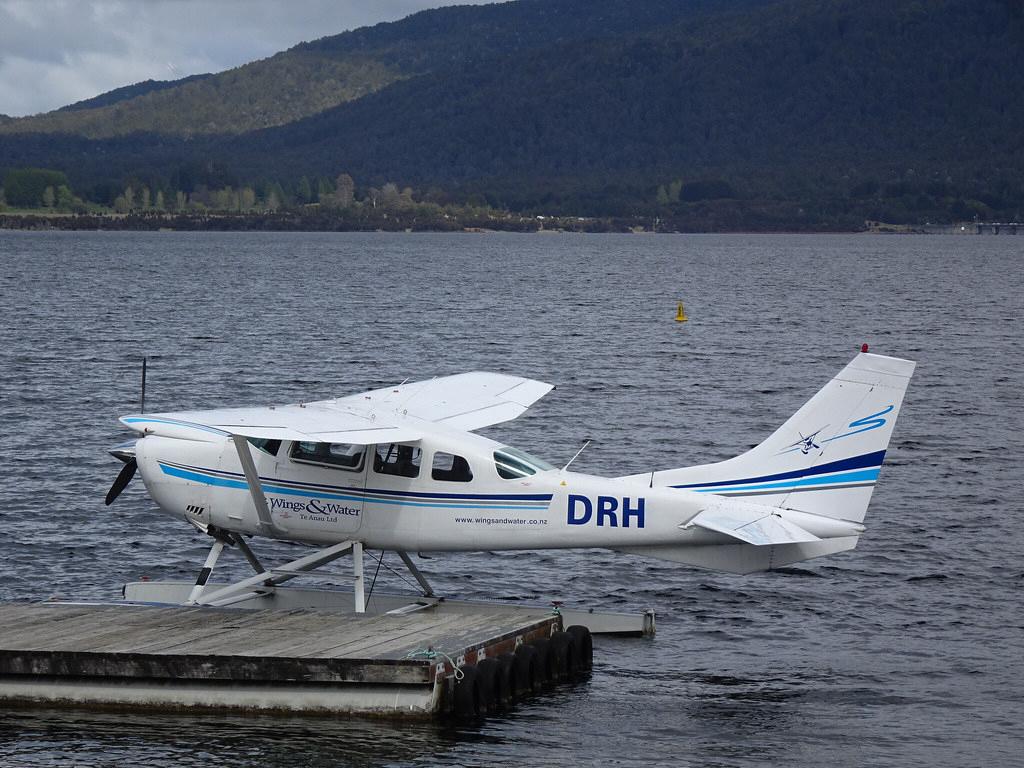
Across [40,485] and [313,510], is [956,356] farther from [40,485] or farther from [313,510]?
[313,510]

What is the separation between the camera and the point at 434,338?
228 ft

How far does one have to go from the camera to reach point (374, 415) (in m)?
19.2

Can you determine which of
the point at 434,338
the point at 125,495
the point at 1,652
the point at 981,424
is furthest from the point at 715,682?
the point at 434,338

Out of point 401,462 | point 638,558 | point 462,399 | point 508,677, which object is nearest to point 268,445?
point 401,462

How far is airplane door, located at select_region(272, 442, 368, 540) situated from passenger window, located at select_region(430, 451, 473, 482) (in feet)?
2.85

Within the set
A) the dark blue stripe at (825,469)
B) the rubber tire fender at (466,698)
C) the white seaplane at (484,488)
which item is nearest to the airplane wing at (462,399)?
the white seaplane at (484,488)

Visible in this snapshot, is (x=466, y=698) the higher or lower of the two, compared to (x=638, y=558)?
higher

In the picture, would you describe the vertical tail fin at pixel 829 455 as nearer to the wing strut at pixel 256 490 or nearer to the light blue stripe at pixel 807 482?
the light blue stripe at pixel 807 482

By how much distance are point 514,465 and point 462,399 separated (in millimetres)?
2828

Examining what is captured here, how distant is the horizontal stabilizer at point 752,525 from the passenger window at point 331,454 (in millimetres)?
4033

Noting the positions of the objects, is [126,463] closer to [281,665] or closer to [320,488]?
[320,488]

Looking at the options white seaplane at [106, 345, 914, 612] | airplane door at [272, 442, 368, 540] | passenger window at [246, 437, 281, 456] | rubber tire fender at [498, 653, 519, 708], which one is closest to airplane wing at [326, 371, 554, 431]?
white seaplane at [106, 345, 914, 612]

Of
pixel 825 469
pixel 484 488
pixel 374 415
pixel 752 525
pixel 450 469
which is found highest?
pixel 374 415

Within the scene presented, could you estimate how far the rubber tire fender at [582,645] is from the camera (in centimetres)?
1831
